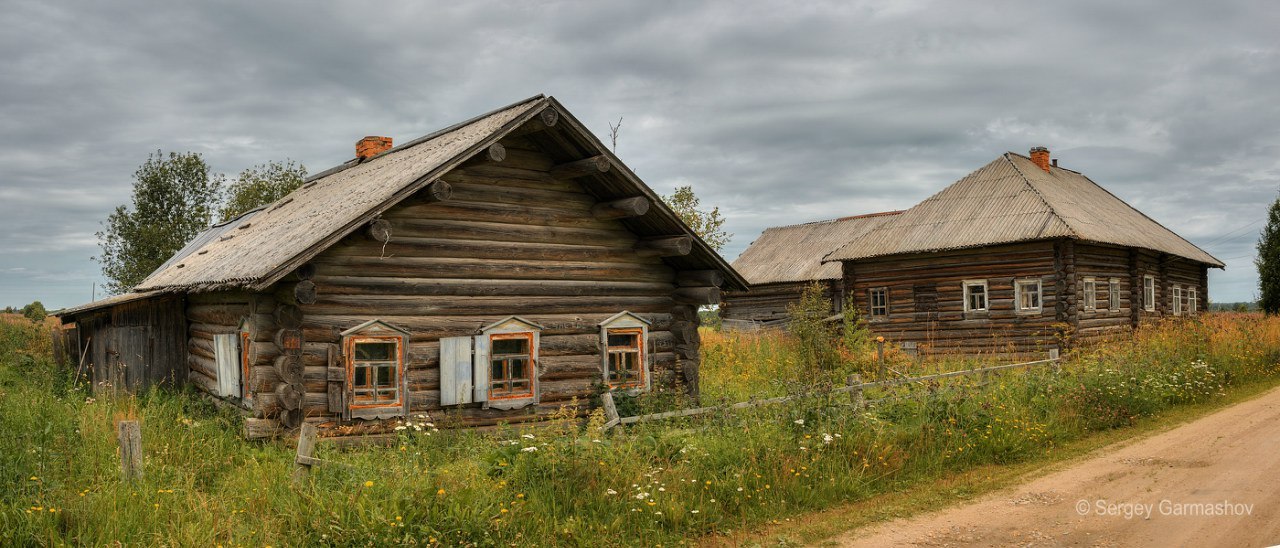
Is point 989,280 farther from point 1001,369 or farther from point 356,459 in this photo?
point 356,459

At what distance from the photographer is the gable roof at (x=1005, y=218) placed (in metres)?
23.0

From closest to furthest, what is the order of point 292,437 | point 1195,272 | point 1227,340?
point 292,437 < point 1227,340 < point 1195,272

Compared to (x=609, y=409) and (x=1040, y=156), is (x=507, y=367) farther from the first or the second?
(x=1040, y=156)

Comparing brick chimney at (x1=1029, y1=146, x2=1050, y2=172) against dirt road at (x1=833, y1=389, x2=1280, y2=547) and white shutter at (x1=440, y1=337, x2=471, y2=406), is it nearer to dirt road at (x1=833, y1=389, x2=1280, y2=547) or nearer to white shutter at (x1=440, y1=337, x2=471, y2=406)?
dirt road at (x1=833, y1=389, x2=1280, y2=547)

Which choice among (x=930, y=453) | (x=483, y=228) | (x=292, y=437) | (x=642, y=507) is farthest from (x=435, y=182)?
(x=930, y=453)

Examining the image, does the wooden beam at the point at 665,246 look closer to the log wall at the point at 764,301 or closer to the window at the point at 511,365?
the window at the point at 511,365

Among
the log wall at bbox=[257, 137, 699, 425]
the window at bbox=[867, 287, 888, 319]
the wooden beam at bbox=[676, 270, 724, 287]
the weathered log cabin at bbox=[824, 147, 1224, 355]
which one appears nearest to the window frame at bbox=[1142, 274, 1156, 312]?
the weathered log cabin at bbox=[824, 147, 1224, 355]

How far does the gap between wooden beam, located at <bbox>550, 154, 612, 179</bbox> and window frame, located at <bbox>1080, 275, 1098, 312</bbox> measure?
16875 mm

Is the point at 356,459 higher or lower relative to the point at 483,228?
lower

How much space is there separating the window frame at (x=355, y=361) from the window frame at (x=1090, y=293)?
19.4m

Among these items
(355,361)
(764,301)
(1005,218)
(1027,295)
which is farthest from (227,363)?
(764,301)

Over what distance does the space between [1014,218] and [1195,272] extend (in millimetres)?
15989

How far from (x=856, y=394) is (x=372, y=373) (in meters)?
6.32

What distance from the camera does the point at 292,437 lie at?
1040cm
